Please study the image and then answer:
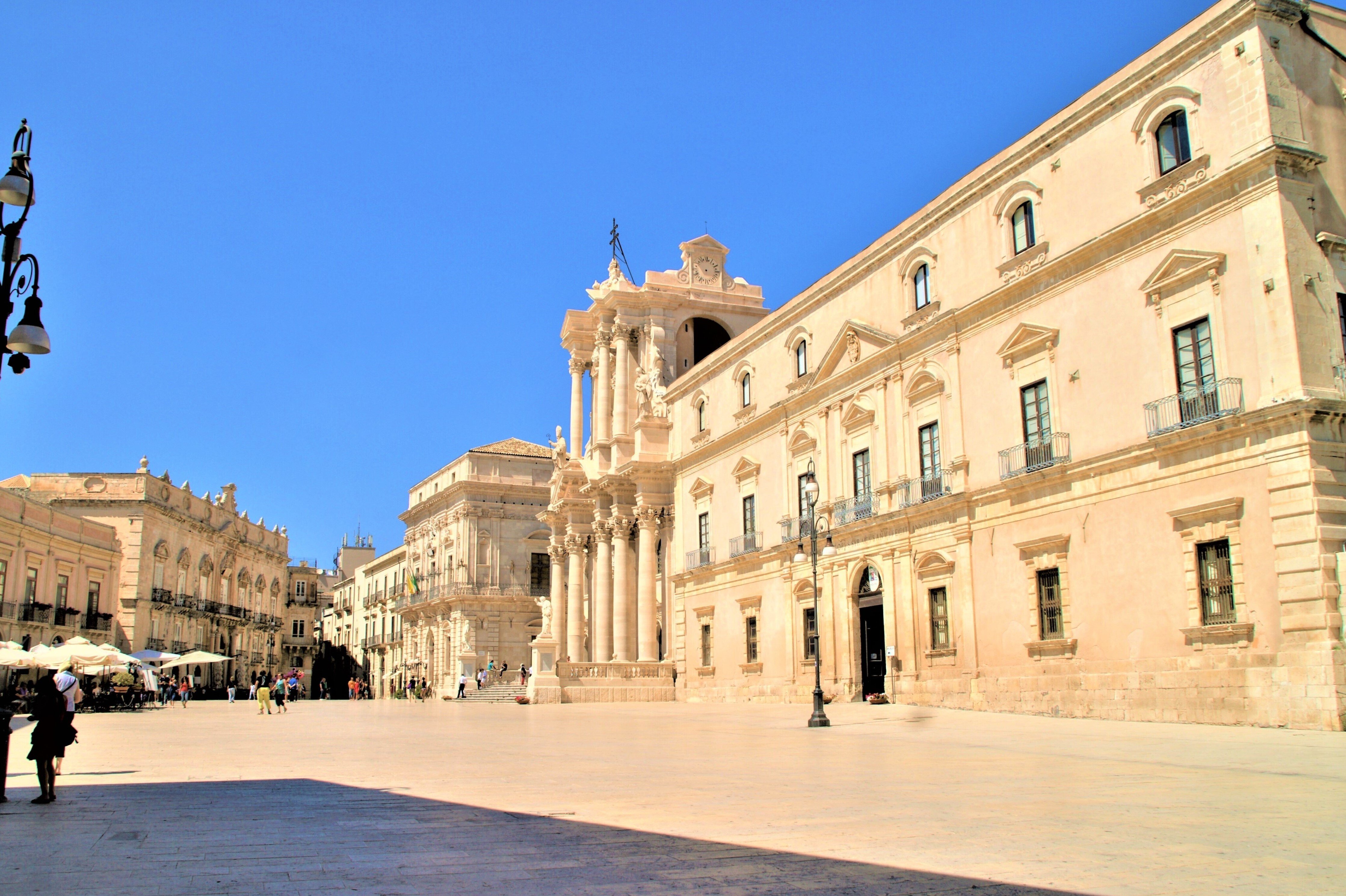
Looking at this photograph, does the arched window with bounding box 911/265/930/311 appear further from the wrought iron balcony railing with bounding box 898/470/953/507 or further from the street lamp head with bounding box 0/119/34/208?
the street lamp head with bounding box 0/119/34/208

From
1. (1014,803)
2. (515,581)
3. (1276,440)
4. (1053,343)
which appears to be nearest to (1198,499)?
(1276,440)

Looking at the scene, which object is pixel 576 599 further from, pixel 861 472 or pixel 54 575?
pixel 54 575

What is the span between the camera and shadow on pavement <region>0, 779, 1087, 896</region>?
17.5 ft

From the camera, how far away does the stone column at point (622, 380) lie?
44656 millimetres

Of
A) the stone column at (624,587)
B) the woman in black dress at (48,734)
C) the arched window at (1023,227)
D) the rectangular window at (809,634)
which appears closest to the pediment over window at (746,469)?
the rectangular window at (809,634)

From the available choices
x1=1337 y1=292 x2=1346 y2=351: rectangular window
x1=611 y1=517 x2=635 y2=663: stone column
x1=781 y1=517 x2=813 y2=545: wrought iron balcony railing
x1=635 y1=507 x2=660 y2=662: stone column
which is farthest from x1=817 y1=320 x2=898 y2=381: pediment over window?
x1=611 y1=517 x2=635 y2=663: stone column

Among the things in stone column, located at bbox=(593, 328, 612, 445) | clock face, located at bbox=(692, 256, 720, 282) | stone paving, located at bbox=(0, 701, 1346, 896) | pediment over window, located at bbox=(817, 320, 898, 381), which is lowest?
stone paving, located at bbox=(0, 701, 1346, 896)

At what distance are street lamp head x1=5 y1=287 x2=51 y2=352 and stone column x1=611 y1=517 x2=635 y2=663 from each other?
3340 centimetres

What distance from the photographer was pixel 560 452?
4812 centimetres

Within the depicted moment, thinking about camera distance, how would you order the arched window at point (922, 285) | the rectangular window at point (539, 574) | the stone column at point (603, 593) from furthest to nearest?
the rectangular window at point (539, 574)
the stone column at point (603, 593)
the arched window at point (922, 285)

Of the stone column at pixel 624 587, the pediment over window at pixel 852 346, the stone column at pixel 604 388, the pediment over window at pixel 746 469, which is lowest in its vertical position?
the stone column at pixel 624 587

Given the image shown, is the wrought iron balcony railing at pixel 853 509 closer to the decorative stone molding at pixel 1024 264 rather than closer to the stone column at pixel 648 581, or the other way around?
the decorative stone molding at pixel 1024 264

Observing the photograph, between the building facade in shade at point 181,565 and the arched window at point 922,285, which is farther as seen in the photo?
the building facade in shade at point 181,565

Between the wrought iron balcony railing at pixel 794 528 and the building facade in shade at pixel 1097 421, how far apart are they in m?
0.14
